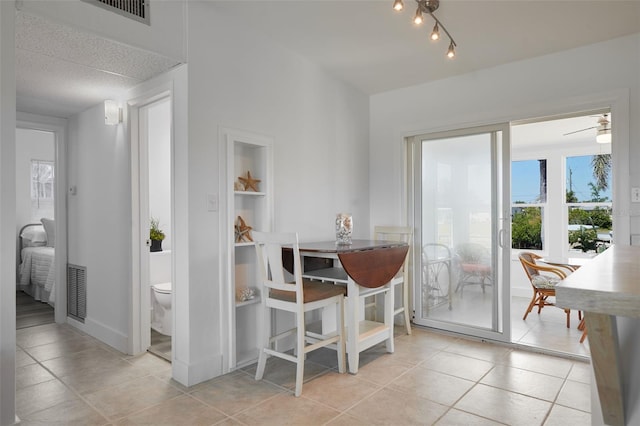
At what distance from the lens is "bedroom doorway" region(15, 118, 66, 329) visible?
147 inches

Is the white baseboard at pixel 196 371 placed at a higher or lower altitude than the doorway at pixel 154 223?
lower

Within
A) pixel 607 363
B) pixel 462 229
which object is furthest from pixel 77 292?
pixel 607 363

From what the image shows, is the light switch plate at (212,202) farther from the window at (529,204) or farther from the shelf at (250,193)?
the window at (529,204)

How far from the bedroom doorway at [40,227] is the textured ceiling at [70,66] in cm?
68

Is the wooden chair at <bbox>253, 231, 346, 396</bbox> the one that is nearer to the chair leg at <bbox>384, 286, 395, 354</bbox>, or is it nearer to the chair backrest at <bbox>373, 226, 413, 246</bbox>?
the chair leg at <bbox>384, 286, 395, 354</bbox>

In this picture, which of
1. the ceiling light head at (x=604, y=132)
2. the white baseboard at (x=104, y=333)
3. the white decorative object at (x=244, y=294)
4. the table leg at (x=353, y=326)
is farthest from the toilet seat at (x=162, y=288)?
the ceiling light head at (x=604, y=132)

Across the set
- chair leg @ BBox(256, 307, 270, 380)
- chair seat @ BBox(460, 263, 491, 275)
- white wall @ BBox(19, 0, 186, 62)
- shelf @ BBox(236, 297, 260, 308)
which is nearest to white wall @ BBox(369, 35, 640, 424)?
chair seat @ BBox(460, 263, 491, 275)

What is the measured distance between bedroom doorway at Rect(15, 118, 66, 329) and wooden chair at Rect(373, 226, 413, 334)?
10.3 feet

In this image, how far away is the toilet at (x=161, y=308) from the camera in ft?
10.8

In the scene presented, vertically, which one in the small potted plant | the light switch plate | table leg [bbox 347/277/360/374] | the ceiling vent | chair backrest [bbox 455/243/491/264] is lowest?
table leg [bbox 347/277/360/374]

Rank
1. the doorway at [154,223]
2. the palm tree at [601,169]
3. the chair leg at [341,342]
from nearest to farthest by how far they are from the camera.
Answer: the chair leg at [341,342]
the doorway at [154,223]
the palm tree at [601,169]

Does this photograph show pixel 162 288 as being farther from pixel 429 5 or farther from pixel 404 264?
pixel 429 5

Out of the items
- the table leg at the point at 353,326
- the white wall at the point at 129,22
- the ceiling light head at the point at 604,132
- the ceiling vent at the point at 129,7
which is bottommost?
the table leg at the point at 353,326

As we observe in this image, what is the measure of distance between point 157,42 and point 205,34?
349 millimetres
